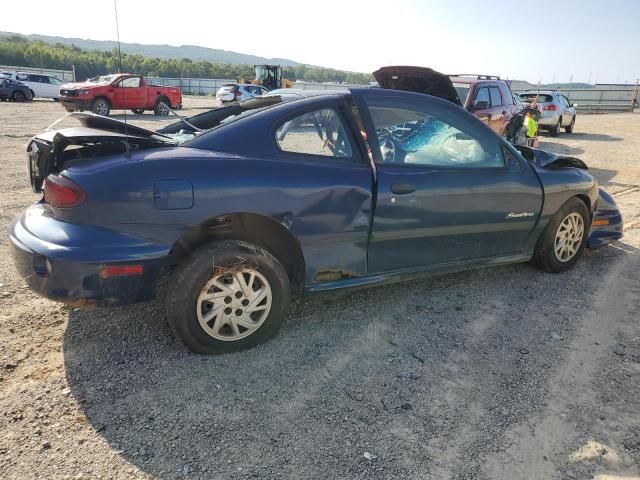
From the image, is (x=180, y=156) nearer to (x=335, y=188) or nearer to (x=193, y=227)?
(x=193, y=227)

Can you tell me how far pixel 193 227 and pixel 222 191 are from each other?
253 mm

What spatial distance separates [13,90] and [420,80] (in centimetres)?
2444

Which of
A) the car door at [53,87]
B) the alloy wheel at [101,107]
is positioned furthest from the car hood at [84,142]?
the car door at [53,87]

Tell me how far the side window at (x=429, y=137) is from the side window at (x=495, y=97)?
723 cm

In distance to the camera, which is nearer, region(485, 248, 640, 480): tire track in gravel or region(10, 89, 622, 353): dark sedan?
region(485, 248, 640, 480): tire track in gravel

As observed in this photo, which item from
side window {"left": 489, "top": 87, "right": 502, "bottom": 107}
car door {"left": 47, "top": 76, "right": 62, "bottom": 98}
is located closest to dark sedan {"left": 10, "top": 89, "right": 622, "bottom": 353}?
side window {"left": 489, "top": 87, "right": 502, "bottom": 107}

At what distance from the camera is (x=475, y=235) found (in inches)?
145

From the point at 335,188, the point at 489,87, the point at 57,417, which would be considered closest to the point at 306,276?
the point at 335,188

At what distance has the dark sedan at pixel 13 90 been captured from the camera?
24.1 m

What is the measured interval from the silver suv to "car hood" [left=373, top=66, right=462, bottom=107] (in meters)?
10.4

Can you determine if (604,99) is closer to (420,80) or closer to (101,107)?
(101,107)

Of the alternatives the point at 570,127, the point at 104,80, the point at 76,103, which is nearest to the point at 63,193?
the point at 76,103

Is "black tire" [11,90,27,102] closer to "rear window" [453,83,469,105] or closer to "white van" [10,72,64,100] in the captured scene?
"white van" [10,72,64,100]

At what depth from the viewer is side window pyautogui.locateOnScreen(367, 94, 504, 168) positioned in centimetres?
334
